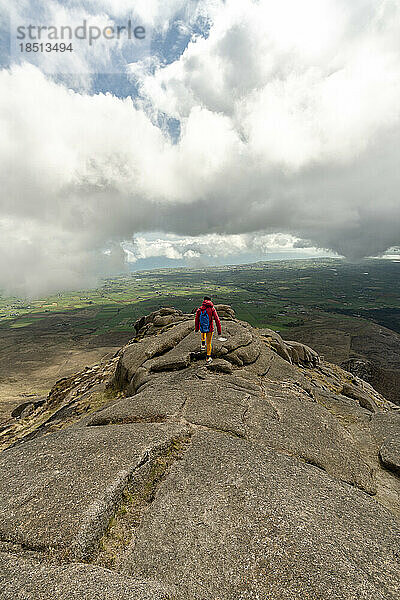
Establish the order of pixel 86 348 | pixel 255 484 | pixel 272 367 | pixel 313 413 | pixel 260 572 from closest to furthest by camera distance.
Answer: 1. pixel 260 572
2. pixel 255 484
3. pixel 313 413
4. pixel 272 367
5. pixel 86 348

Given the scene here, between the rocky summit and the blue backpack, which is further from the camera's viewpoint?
the blue backpack

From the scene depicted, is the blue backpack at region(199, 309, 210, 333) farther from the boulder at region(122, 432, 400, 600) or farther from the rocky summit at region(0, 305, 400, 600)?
the boulder at region(122, 432, 400, 600)

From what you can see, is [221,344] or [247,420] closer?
[247,420]

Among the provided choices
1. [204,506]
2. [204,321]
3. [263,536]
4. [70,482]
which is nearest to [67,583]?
[70,482]

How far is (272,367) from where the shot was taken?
790 inches

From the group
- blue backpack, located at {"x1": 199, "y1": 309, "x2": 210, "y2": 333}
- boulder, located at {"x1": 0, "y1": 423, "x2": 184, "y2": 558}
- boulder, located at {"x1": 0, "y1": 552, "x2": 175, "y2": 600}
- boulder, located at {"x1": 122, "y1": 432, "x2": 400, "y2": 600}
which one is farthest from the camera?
blue backpack, located at {"x1": 199, "y1": 309, "x2": 210, "y2": 333}

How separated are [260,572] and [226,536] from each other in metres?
1.11

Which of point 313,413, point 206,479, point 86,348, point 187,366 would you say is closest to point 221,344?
point 187,366

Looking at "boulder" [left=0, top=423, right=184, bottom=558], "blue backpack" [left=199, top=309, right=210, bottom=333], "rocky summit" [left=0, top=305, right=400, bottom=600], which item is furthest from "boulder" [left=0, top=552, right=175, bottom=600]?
"blue backpack" [left=199, top=309, right=210, bottom=333]

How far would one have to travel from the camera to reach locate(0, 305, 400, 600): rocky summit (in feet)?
17.9

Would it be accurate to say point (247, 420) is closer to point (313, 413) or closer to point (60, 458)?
point (313, 413)

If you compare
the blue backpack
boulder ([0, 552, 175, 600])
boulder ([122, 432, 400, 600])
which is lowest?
boulder ([122, 432, 400, 600])

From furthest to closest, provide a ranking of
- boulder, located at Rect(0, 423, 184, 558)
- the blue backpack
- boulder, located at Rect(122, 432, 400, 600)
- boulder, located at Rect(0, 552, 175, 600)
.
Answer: the blue backpack
boulder, located at Rect(0, 423, 184, 558)
boulder, located at Rect(122, 432, 400, 600)
boulder, located at Rect(0, 552, 175, 600)

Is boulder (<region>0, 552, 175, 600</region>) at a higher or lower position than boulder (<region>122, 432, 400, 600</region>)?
higher
